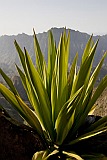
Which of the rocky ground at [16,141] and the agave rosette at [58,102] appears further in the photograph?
the rocky ground at [16,141]

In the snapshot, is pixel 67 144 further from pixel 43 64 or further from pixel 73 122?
pixel 43 64

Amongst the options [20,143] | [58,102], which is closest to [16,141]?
[20,143]

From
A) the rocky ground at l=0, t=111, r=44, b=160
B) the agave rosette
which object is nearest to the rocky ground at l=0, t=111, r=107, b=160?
the rocky ground at l=0, t=111, r=44, b=160

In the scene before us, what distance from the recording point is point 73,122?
2.93 meters

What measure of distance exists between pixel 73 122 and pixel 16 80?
165821mm

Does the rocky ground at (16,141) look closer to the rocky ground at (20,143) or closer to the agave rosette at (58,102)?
the rocky ground at (20,143)

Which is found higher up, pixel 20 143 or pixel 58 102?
pixel 58 102

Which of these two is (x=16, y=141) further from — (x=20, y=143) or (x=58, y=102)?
(x=58, y=102)

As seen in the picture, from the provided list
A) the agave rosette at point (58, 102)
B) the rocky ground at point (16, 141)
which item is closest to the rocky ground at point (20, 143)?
the rocky ground at point (16, 141)

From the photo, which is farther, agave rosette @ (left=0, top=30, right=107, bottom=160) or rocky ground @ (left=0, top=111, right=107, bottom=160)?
rocky ground @ (left=0, top=111, right=107, bottom=160)

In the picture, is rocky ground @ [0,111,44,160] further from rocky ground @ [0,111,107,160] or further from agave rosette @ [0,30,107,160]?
agave rosette @ [0,30,107,160]

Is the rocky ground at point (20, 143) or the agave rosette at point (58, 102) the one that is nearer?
the agave rosette at point (58, 102)

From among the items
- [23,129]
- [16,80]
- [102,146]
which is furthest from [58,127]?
[16,80]

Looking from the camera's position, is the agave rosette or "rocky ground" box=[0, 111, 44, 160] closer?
the agave rosette
